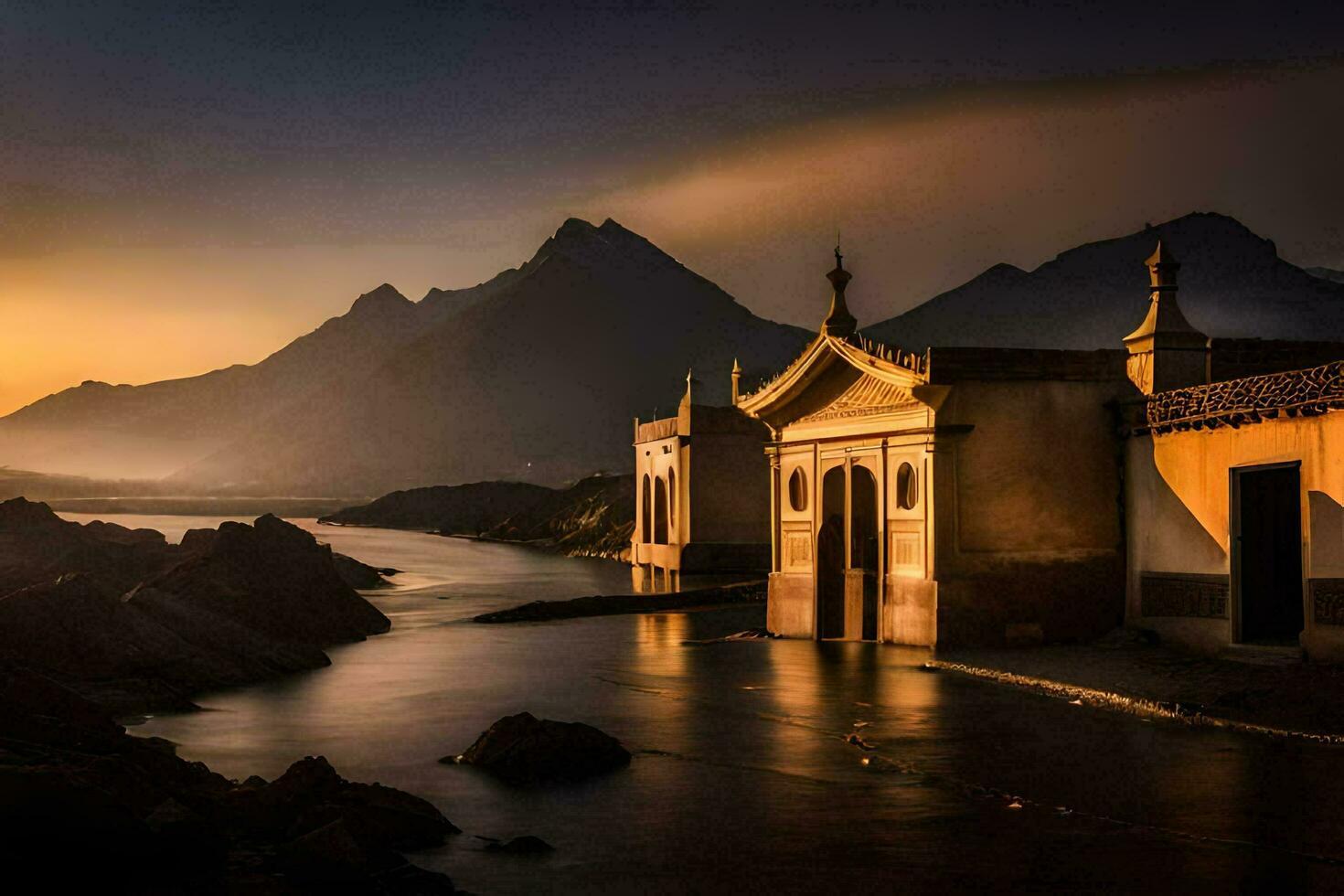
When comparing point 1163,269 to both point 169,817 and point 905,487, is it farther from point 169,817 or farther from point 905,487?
point 169,817

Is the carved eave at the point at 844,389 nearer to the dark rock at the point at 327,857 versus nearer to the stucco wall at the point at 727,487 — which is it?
the dark rock at the point at 327,857

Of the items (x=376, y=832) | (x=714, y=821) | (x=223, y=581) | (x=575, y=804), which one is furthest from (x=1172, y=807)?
(x=223, y=581)

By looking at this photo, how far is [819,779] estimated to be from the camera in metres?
18.3

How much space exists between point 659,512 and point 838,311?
109ft

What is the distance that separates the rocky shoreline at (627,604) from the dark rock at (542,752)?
27995 millimetres

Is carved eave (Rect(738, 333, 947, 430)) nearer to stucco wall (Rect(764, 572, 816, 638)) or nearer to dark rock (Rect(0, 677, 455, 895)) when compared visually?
stucco wall (Rect(764, 572, 816, 638))

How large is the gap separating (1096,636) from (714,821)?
1418 centimetres

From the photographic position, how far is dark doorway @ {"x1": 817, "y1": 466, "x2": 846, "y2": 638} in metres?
33.7

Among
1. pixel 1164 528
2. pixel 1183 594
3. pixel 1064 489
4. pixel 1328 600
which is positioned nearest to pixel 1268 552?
pixel 1183 594

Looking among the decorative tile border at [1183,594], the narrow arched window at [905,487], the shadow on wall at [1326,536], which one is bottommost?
the decorative tile border at [1183,594]

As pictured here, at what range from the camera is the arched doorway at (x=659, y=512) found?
65.4m

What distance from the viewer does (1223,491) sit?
960 inches

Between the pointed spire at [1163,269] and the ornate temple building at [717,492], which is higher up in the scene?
the pointed spire at [1163,269]

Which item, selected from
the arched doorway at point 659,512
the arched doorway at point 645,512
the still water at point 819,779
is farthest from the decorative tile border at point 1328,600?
the arched doorway at point 645,512
